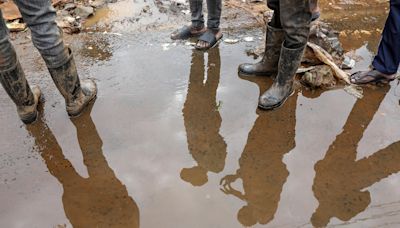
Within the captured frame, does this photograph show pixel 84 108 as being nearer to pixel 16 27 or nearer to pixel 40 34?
pixel 40 34

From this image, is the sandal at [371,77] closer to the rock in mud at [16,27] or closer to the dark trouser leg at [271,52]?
the dark trouser leg at [271,52]

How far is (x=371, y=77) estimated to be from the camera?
311cm

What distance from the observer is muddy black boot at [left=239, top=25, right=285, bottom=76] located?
2.98m

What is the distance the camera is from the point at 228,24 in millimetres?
3984

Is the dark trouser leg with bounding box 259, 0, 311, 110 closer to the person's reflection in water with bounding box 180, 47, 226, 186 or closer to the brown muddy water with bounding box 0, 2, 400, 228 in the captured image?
the brown muddy water with bounding box 0, 2, 400, 228

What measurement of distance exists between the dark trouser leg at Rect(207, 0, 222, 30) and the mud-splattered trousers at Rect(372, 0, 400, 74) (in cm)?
150

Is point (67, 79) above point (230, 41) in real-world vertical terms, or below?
above

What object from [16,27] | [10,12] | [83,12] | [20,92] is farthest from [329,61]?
[10,12]

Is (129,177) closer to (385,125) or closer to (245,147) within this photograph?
(245,147)

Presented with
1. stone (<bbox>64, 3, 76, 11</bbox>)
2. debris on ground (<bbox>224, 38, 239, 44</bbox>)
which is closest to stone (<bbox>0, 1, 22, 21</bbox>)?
stone (<bbox>64, 3, 76, 11</bbox>)

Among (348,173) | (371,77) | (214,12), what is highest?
(214,12)

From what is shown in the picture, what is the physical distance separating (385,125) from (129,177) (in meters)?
1.99

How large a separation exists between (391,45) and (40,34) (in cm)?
269

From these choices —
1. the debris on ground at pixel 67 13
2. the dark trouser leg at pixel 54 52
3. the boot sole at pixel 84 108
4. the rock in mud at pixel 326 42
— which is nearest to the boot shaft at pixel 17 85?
the dark trouser leg at pixel 54 52
